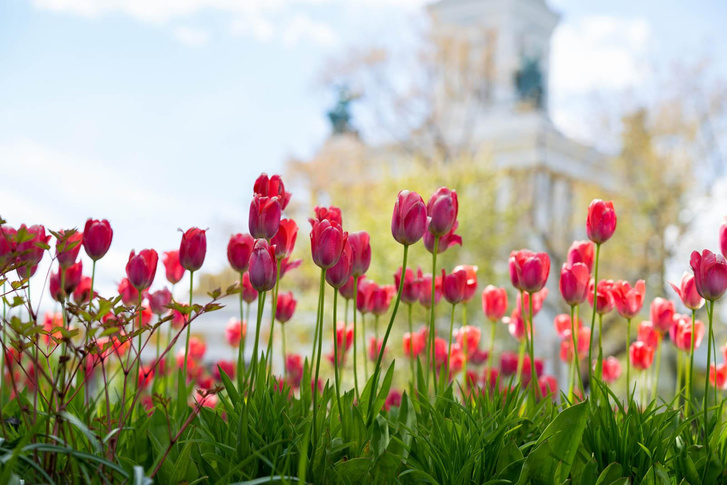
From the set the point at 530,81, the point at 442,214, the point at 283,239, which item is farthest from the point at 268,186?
the point at 530,81

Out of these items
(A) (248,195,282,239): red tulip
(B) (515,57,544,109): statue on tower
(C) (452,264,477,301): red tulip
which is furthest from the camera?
(B) (515,57,544,109): statue on tower

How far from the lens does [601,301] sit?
6.63 ft

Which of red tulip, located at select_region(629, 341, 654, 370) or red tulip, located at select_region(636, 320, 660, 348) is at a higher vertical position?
red tulip, located at select_region(636, 320, 660, 348)

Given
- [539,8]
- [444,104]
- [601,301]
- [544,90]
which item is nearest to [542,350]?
[444,104]

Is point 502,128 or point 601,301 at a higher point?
point 502,128

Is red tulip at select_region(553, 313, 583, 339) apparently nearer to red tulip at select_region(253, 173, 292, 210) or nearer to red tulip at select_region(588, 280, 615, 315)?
red tulip at select_region(588, 280, 615, 315)

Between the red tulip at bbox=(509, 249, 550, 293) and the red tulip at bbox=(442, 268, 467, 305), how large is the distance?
0.66 feet

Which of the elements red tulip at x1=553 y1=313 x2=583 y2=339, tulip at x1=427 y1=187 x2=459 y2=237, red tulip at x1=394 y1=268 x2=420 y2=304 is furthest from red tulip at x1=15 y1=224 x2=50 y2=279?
red tulip at x1=553 y1=313 x2=583 y2=339

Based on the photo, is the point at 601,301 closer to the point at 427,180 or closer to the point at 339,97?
the point at 427,180

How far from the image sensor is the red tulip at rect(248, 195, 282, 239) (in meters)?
1.48

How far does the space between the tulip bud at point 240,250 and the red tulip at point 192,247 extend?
0.21 feet

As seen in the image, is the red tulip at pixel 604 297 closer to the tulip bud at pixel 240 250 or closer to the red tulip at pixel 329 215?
the red tulip at pixel 329 215

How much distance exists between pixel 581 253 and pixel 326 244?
2.98 feet

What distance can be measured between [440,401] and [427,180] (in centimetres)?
1059
